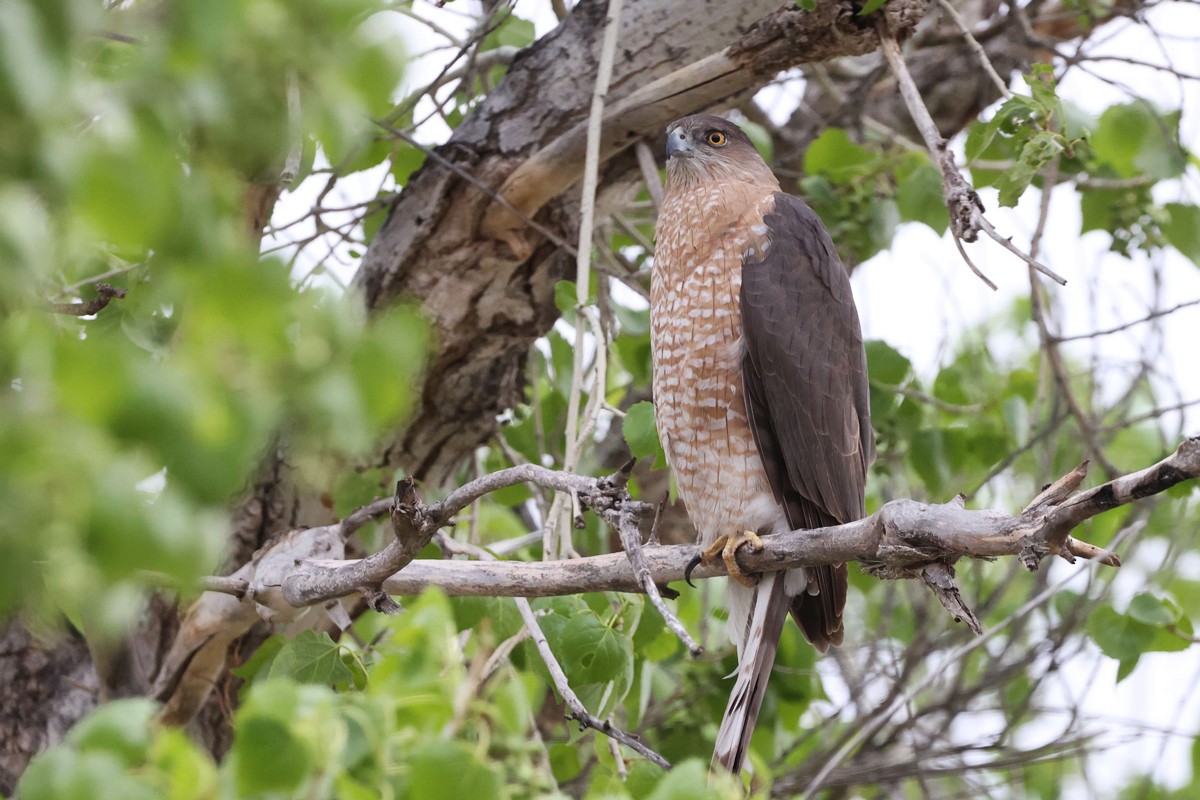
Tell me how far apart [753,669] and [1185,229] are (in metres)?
2.15

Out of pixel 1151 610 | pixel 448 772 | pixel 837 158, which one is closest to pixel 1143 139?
pixel 837 158

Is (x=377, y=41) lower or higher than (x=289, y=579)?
higher

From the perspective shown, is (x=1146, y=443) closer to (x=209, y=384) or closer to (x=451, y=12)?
(x=451, y=12)

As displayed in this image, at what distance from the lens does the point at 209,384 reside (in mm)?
912

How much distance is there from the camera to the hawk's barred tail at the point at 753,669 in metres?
3.18

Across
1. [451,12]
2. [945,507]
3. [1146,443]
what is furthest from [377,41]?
[1146,443]

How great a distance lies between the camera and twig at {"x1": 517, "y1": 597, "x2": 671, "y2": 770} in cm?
235

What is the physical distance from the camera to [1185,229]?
12.8 ft

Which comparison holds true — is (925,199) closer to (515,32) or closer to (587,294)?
(587,294)

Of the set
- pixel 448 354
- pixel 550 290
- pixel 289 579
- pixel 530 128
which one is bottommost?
pixel 289 579

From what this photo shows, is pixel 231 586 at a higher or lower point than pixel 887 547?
lower

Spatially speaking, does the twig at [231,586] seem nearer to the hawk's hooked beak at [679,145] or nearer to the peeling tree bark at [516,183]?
the peeling tree bark at [516,183]

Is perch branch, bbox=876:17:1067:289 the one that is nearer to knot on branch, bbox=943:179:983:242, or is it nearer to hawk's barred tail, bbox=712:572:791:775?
knot on branch, bbox=943:179:983:242

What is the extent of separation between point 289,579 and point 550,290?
1.48 m
